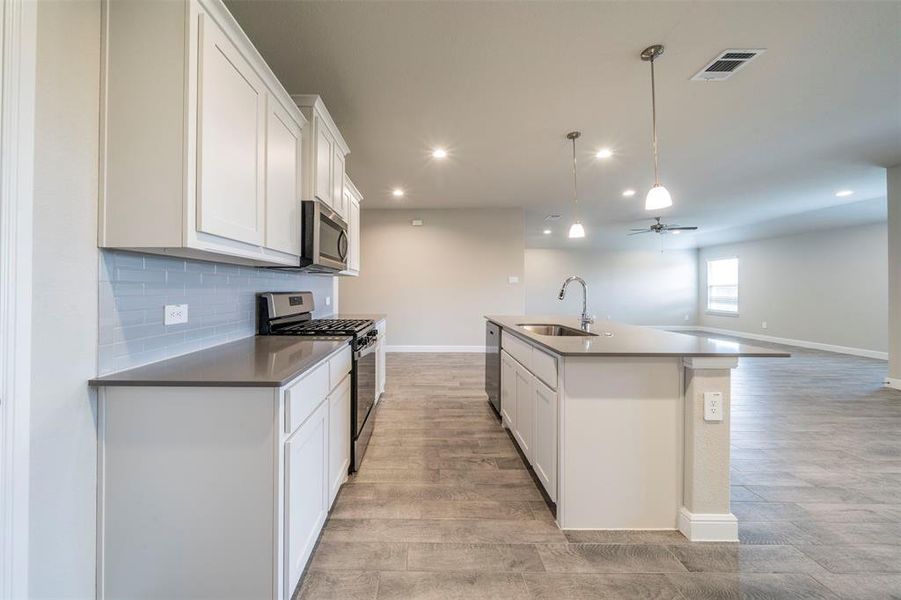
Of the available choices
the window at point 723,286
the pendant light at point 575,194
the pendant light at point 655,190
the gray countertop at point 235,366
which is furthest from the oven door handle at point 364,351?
the window at point 723,286

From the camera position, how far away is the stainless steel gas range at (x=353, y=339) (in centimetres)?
212

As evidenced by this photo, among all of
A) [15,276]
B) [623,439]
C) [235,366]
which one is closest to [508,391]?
[623,439]

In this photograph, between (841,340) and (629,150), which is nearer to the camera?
(629,150)

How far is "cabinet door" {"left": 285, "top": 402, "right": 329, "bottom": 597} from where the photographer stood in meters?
1.21

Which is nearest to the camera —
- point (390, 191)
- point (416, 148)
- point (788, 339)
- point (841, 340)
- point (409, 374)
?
point (416, 148)

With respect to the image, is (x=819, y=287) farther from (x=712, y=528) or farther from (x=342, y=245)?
(x=342, y=245)

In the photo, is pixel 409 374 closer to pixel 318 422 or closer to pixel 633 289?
pixel 318 422

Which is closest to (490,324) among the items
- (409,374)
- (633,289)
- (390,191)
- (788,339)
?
(409,374)

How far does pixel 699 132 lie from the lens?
322cm

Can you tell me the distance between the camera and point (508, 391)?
8.96 ft

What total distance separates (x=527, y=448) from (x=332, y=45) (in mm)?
2740

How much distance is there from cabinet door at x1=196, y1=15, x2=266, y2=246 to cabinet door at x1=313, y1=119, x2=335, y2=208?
0.57 metres

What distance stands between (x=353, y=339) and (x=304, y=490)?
0.88 m

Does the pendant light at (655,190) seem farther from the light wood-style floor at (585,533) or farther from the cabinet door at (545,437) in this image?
the light wood-style floor at (585,533)
